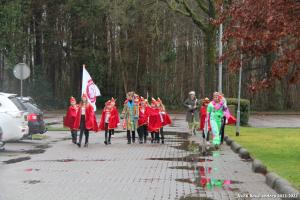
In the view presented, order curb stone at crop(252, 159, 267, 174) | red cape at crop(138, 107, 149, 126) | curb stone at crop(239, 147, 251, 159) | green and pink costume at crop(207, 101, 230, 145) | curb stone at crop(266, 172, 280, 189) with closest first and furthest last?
1. curb stone at crop(266, 172, 280, 189)
2. curb stone at crop(252, 159, 267, 174)
3. curb stone at crop(239, 147, 251, 159)
4. green and pink costume at crop(207, 101, 230, 145)
5. red cape at crop(138, 107, 149, 126)

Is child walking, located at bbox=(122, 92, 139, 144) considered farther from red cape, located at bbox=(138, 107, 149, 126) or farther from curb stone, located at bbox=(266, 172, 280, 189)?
curb stone, located at bbox=(266, 172, 280, 189)

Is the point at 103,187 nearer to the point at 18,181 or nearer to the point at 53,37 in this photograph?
the point at 18,181

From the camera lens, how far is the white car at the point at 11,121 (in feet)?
63.3

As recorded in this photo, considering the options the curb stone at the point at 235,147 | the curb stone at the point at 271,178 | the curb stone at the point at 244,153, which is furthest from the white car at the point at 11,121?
the curb stone at the point at 271,178

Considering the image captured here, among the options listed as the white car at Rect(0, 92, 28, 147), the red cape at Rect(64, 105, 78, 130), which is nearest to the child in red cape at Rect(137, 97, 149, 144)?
the red cape at Rect(64, 105, 78, 130)

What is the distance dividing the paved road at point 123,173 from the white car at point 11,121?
0.50m

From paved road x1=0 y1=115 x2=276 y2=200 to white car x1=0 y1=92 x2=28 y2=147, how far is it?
1.63 feet

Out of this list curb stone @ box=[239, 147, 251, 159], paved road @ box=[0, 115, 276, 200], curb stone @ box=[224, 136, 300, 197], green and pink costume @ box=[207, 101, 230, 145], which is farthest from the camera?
green and pink costume @ box=[207, 101, 230, 145]

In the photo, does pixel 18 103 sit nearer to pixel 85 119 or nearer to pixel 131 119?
pixel 85 119

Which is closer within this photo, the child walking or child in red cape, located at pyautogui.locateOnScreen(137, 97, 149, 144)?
the child walking

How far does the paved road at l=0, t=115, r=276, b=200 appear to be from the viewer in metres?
11.1

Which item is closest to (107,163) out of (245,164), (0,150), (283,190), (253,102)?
(245,164)

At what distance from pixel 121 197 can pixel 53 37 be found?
45493mm

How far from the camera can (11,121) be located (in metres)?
19.5
